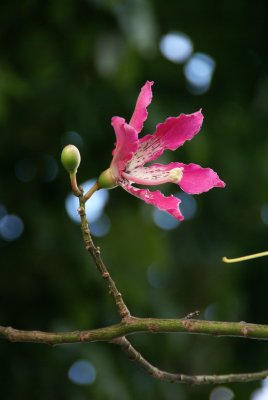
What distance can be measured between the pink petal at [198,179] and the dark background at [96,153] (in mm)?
1497

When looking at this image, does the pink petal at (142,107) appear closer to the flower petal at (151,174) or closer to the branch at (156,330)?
the flower petal at (151,174)

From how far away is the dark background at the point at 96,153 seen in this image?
342cm

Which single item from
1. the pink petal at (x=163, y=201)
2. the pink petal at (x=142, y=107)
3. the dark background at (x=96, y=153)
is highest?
the dark background at (x=96, y=153)

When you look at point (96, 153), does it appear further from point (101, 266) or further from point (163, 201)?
point (101, 266)

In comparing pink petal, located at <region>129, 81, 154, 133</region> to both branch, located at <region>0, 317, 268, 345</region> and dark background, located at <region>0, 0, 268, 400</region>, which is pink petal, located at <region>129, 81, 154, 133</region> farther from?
dark background, located at <region>0, 0, 268, 400</region>

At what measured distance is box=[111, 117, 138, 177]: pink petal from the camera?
5.03ft

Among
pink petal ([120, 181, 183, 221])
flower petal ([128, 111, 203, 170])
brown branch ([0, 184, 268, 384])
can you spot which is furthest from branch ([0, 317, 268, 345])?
flower petal ([128, 111, 203, 170])

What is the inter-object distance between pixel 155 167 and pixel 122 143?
130 millimetres

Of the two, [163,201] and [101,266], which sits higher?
[163,201]

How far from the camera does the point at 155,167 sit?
168 centimetres

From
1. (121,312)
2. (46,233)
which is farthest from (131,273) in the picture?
(121,312)

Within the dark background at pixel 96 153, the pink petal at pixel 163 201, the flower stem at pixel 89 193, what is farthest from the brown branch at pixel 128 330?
the dark background at pixel 96 153

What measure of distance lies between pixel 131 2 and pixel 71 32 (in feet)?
2.06

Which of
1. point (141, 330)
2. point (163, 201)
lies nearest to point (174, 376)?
point (141, 330)
